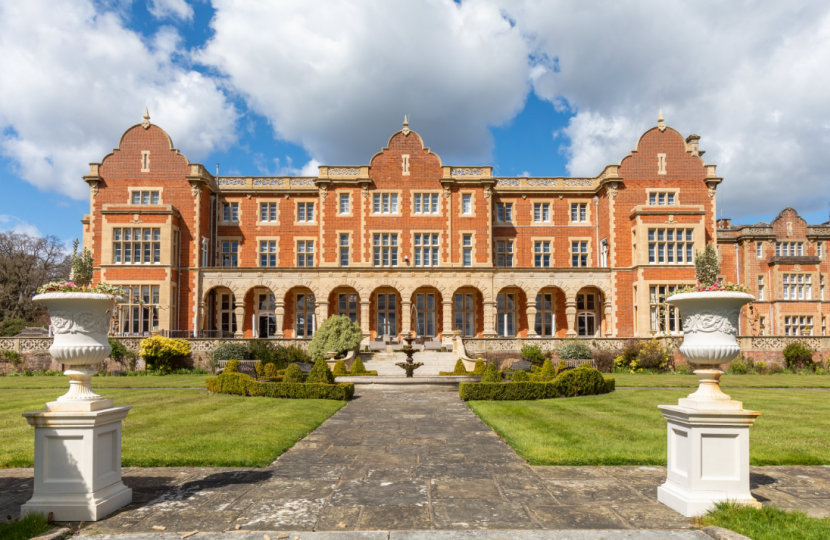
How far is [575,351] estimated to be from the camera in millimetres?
31719

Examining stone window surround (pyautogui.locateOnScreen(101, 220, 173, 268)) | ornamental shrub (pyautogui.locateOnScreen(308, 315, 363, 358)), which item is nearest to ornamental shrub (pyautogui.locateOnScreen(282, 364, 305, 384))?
ornamental shrub (pyautogui.locateOnScreen(308, 315, 363, 358))

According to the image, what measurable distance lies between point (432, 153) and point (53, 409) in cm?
3570

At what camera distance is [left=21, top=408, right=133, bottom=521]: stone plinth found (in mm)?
6074

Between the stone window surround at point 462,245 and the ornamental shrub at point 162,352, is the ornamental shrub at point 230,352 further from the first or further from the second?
the stone window surround at point 462,245

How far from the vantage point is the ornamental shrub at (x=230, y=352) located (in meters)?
31.4

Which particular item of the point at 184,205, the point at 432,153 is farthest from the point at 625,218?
the point at 184,205

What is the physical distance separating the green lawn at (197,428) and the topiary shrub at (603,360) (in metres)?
19.8

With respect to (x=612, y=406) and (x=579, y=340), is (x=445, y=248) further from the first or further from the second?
(x=612, y=406)

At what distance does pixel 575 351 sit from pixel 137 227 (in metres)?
29.2

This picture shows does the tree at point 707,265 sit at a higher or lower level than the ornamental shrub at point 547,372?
higher

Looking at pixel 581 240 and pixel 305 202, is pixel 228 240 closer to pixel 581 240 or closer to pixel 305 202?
pixel 305 202

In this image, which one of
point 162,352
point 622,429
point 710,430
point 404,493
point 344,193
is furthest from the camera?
point 344,193


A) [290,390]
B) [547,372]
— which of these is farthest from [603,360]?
[290,390]

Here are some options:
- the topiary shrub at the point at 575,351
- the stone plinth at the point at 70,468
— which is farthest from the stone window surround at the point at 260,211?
the stone plinth at the point at 70,468
